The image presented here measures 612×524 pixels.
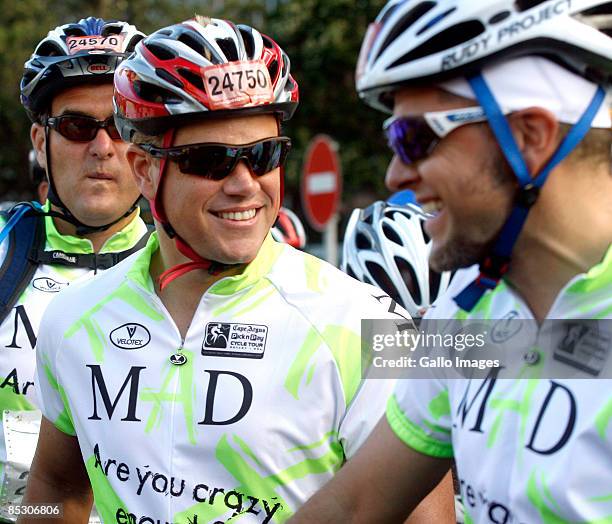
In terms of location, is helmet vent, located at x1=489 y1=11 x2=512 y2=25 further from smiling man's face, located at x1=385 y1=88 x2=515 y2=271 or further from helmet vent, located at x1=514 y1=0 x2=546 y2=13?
smiling man's face, located at x1=385 y1=88 x2=515 y2=271

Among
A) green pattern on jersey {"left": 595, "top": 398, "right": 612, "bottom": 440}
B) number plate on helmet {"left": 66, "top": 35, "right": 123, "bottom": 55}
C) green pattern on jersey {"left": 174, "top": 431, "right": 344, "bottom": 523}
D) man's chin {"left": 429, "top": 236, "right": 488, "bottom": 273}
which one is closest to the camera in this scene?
green pattern on jersey {"left": 595, "top": 398, "right": 612, "bottom": 440}

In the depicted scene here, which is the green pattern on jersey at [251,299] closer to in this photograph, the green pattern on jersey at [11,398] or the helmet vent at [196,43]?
the helmet vent at [196,43]

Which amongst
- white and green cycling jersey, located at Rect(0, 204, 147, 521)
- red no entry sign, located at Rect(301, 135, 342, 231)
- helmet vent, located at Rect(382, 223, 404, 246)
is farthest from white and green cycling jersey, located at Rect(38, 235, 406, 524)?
red no entry sign, located at Rect(301, 135, 342, 231)

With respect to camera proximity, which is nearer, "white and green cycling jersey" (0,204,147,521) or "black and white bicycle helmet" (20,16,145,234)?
"white and green cycling jersey" (0,204,147,521)

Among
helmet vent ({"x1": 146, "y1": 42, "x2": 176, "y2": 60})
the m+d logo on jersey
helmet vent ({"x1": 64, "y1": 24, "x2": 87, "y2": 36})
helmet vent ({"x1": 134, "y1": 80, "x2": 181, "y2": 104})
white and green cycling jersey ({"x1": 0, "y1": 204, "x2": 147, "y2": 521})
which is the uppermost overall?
helmet vent ({"x1": 64, "y1": 24, "x2": 87, "y2": 36})

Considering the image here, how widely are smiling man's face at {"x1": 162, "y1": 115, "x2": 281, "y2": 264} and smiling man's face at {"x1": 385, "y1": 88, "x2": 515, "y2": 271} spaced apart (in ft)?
3.24

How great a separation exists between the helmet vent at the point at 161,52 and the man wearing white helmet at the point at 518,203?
1.12 m

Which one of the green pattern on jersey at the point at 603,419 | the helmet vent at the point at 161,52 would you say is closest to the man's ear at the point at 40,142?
the helmet vent at the point at 161,52

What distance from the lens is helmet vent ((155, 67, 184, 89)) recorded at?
3.39m

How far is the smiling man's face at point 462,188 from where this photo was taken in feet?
7.98

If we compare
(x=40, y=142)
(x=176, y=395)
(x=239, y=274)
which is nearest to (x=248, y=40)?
(x=239, y=274)

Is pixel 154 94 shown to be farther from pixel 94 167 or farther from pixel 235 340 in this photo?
pixel 94 167

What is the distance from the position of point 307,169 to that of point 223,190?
13.8 m

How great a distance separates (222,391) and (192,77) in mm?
1017
